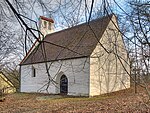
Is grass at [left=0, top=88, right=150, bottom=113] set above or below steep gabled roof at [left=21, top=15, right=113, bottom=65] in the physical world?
below

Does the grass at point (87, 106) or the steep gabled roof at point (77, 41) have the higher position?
the steep gabled roof at point (77, 41)

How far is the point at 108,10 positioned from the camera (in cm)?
371

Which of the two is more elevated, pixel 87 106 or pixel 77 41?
pixel 77 41

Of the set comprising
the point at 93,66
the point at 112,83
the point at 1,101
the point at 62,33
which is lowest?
the point at 1,101

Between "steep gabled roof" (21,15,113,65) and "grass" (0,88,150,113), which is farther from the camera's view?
"grass" (0,88,150,113)

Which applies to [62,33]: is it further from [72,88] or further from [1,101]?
[1,101]

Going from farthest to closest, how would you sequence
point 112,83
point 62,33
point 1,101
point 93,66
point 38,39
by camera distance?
point 62,33 → point 112,83 → point 93,66 → point 1,101 → point 38,39

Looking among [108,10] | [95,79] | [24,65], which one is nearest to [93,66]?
[95,79]

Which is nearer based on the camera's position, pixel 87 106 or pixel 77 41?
pixel 77 41

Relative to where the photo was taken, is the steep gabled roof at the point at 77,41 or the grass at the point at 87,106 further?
the grass at the point at 87,106

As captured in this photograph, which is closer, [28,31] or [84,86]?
[28,31]

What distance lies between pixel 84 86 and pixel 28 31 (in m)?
18.7

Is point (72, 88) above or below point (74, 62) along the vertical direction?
below

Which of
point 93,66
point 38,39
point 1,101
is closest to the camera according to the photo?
point 38,39
